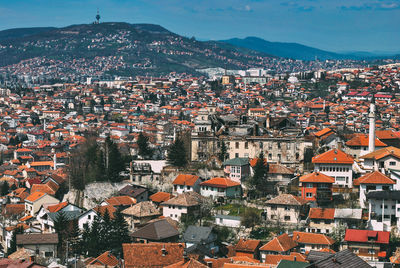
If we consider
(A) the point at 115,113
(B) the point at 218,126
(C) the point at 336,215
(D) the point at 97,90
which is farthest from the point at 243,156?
(D) the point at 97,90

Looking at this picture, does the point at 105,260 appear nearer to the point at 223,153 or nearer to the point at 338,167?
the point at 223,153

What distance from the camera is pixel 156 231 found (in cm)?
3628

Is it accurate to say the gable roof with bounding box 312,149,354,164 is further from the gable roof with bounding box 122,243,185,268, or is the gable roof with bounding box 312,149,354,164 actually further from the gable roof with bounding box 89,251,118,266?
the gable roof with bounding box 89,251,118,266

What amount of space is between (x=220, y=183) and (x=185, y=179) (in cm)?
308

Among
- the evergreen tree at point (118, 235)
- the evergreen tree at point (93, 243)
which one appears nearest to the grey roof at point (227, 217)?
the evergreen tree at point (118, 235)

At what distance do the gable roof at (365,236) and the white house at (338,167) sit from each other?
6689 mm

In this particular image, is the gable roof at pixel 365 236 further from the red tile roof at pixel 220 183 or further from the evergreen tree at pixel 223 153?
the evergreen tree at pixel 223 153

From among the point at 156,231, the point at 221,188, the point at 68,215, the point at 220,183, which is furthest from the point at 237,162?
the point at 68,215

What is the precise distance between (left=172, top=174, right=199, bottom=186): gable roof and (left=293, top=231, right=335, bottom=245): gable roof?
10382 millimetres

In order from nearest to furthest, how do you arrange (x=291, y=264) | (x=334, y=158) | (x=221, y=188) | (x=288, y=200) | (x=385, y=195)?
1. (x=291, y=264)
2. (x=385, y=195)
3. (x=288, y=200)
4. (x=334, y=158)
5. (x=221, y=188)

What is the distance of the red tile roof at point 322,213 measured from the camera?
36750mm

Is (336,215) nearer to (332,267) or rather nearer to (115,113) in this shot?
(332,267)

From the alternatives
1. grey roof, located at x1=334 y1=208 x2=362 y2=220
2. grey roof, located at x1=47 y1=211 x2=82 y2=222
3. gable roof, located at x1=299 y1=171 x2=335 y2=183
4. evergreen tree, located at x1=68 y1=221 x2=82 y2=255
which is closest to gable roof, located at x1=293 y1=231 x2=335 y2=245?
grey roof, located at x1=334 y1=208 x2=362 y2=220

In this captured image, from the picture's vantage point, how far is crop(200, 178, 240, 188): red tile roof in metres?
42.4
